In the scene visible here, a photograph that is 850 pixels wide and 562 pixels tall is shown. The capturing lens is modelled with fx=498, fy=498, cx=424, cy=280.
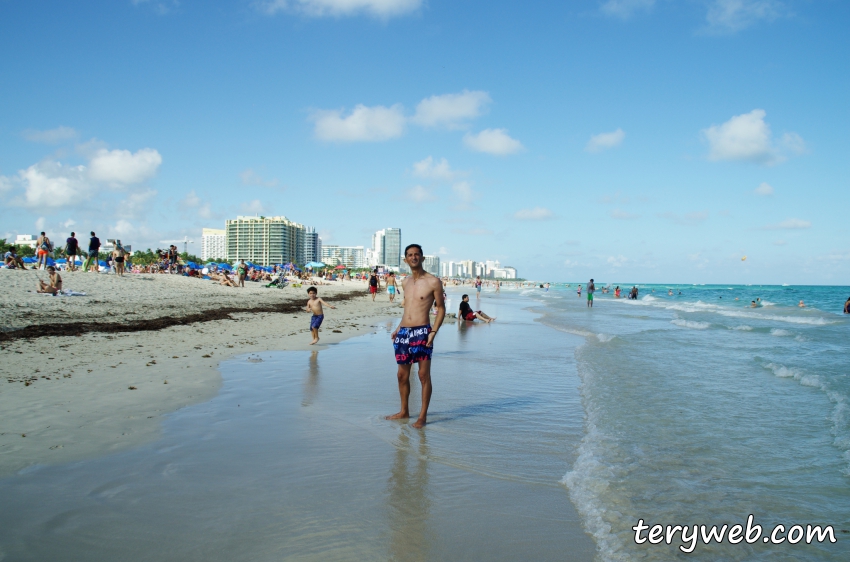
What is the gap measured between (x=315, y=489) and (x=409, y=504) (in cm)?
69

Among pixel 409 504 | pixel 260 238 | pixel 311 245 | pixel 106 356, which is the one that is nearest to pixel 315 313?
pixel 106 356

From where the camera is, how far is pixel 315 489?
3.52 m

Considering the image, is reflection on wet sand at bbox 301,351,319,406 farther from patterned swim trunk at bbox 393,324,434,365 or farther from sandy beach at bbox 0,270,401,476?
patterned swim trunk at bbox 393,324,434,365

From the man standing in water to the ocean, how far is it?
381 millimetres

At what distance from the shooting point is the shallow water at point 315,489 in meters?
2.77

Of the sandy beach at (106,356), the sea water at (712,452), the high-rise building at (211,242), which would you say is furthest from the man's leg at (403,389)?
the high-rise building at (211,242)

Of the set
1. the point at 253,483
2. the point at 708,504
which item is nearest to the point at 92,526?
the point at 253,483

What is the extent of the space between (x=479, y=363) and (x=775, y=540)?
260 inches

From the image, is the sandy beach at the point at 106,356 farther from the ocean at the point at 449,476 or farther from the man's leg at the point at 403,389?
the man's leg at the point at 403,389

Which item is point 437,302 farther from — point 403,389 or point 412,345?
point 403,389

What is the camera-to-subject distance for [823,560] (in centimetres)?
298

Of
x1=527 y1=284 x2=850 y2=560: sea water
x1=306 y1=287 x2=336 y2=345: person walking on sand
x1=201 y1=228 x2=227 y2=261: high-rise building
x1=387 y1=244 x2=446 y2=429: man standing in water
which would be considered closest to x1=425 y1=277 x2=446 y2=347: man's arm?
x1=387 y1=244 x2=446 y2=429: man standing in water

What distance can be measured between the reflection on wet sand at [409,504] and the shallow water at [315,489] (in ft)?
0.04

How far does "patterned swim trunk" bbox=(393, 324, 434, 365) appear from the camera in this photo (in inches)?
209
